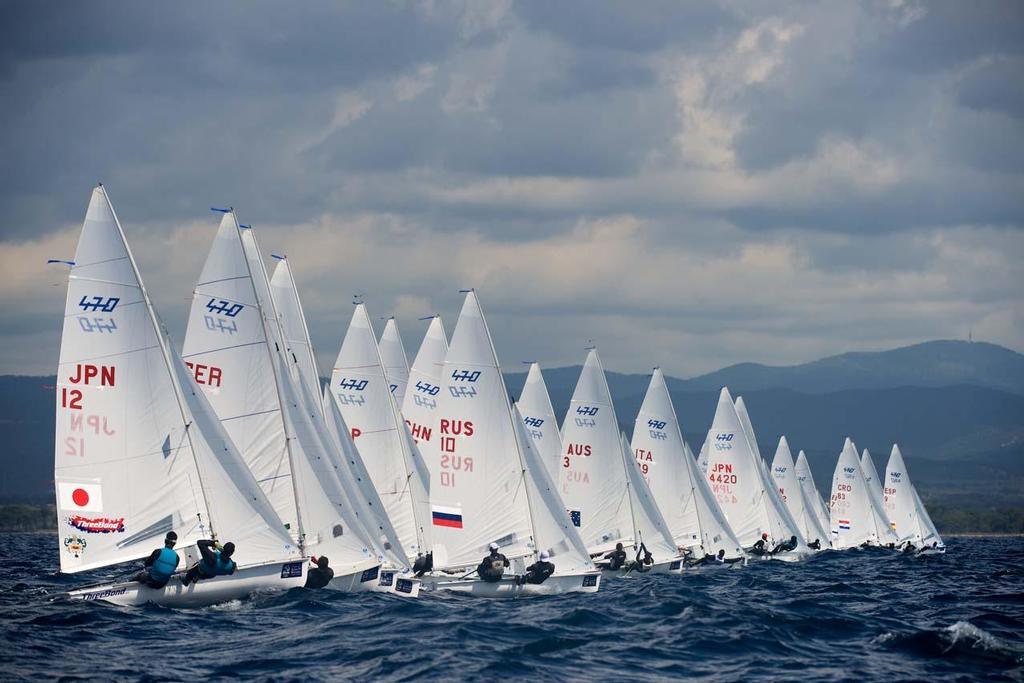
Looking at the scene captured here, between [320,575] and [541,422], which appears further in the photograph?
[541,422]

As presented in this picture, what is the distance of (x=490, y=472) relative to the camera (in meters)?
37.5

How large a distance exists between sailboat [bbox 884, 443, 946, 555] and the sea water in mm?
60547

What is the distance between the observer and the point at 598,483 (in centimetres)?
4912

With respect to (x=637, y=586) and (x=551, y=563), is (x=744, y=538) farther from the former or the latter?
(x=551, y=563)

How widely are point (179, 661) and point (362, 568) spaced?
10.9 metres

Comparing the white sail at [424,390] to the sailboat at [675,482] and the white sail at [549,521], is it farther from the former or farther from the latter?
the sailboat at [675,482]

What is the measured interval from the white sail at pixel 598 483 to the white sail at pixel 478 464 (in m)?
11.6

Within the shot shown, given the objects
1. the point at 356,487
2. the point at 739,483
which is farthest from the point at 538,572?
the point at 739,483

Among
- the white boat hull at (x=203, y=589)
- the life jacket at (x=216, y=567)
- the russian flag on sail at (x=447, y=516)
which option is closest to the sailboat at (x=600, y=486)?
the russian flag on sail at (x=447, y=516)

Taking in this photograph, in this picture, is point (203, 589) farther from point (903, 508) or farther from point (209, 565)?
point (903, 508)

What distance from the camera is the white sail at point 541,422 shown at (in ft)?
165

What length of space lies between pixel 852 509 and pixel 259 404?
64.5m

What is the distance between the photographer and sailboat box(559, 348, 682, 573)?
161 ft

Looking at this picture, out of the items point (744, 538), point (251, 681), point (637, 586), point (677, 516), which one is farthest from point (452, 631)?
point (744, 538)
